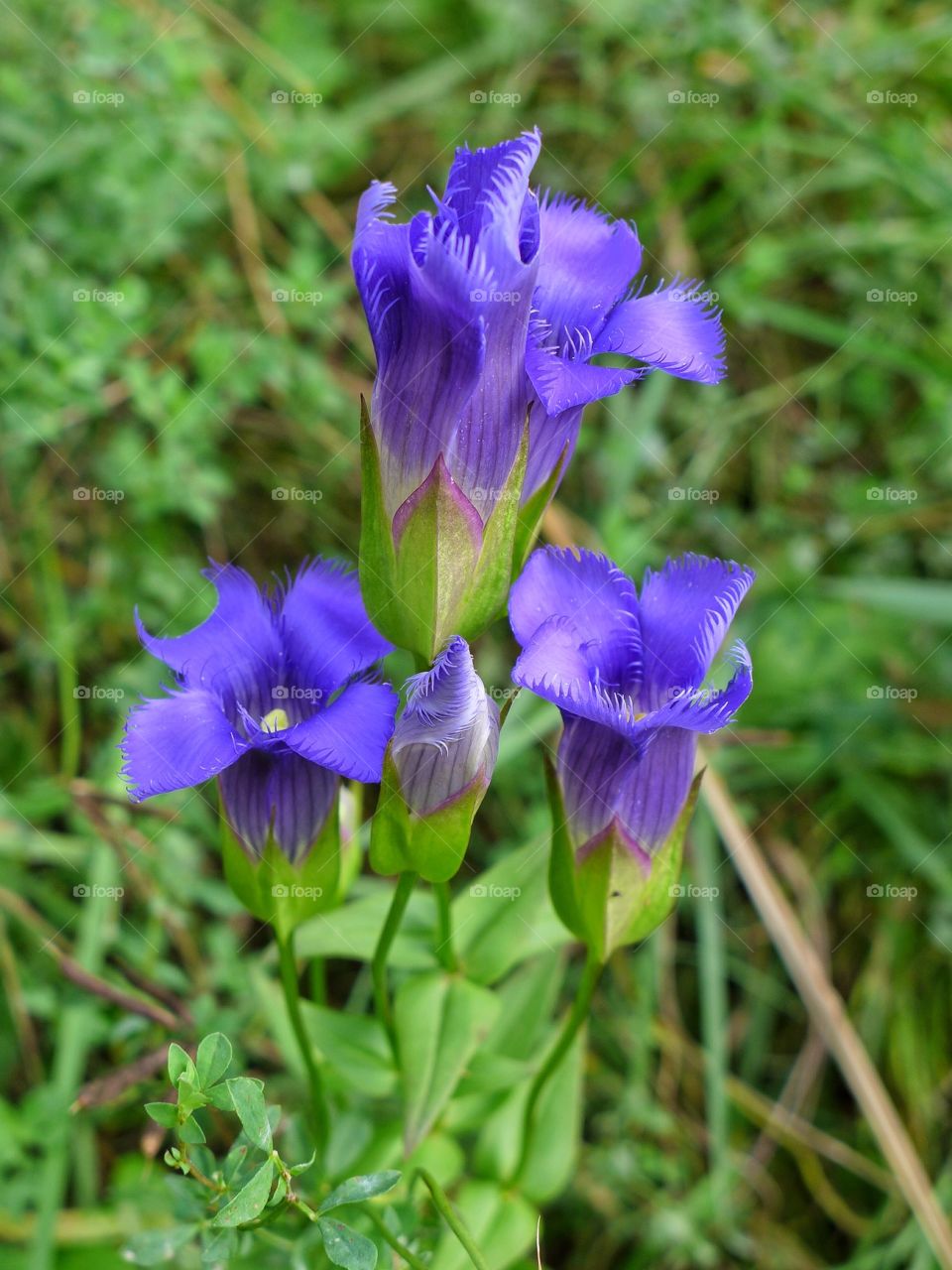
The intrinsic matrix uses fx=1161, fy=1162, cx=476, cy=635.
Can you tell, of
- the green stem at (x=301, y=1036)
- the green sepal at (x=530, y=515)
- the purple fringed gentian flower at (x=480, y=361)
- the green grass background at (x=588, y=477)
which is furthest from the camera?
the green grass background at (x=588, y=477)

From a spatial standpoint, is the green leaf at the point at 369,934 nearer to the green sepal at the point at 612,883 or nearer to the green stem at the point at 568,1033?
the green stem at the point at 568,1033

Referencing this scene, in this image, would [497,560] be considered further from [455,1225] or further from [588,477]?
[588,477]

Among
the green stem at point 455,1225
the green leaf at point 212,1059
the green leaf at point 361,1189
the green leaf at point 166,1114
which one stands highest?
the green leaf at point 212,1059

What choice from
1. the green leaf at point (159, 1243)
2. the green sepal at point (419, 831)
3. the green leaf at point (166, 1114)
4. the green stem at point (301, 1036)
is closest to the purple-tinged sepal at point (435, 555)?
the green sepal at point (419, 831)

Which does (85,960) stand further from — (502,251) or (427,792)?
(502,251)

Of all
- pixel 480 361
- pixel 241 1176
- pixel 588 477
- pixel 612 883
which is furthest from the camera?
pixel 588 477

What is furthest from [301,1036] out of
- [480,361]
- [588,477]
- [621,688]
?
[588,477]

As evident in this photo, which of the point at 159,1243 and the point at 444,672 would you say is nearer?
the point at 444,672

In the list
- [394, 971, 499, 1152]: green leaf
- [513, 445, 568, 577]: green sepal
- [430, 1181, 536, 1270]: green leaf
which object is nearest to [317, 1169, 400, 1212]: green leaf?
[394, 971, 499, 1152]: green leaf
